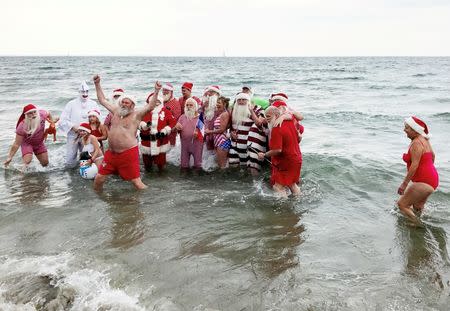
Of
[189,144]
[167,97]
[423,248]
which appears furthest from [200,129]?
[423,248]

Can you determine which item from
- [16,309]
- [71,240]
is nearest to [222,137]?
[71,240]

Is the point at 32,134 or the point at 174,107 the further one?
the point at 174,107

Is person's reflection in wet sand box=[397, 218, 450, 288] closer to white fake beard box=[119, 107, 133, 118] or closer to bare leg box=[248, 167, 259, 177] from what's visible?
bare leg box=[248, 167, 259, 177]

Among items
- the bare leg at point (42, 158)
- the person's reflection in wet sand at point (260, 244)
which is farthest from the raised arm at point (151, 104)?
the bare leg at point (42, 158)

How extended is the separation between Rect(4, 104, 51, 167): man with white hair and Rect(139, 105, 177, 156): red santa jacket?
83.1 inches

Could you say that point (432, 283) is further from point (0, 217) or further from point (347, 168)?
point (0, 217)

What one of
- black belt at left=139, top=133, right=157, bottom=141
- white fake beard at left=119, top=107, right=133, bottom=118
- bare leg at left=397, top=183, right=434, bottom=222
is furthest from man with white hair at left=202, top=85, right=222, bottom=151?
bare leg at left=397, top=183, right=434, bottom=222

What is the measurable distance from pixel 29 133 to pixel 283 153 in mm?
5130

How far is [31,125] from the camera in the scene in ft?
27.0

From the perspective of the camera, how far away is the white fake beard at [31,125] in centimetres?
822

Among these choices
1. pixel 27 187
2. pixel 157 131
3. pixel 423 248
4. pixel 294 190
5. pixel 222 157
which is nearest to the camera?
pixel 423 248

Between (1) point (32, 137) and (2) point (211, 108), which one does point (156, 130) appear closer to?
(2) point (211, 108)

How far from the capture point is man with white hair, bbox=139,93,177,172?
7977mm

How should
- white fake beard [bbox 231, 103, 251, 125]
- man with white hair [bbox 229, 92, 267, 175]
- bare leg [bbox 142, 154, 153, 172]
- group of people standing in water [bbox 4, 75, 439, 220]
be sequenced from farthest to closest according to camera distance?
1. bare leg [bbox 142, 154, 153, 172]
2. white fake beard [bbox 231, 103, 251, 125]
3. man with white hair [bbox 229, 92, 267, 175]
4. group of people standing in water [bbox 4, 75, 439, 220]
